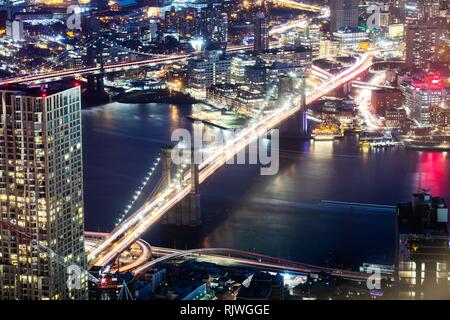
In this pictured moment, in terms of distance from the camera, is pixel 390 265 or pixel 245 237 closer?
pixel 390 265

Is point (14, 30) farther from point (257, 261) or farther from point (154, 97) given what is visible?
point (257, 261)

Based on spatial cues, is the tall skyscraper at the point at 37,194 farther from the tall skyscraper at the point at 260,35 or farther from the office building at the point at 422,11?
the office building at the point at 422,11

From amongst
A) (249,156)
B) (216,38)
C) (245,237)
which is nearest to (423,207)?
(245,237)

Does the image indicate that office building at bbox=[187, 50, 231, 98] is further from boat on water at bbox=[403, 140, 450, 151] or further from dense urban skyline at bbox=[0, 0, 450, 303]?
boat on water at bbox=[403, 140, 450, 151]

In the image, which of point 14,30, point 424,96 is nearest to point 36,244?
point 424,96

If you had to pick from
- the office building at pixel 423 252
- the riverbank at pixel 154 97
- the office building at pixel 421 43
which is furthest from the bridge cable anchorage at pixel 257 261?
the office building at pixel 421 43

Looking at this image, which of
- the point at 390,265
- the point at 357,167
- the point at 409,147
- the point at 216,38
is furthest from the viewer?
the point at 216,38
